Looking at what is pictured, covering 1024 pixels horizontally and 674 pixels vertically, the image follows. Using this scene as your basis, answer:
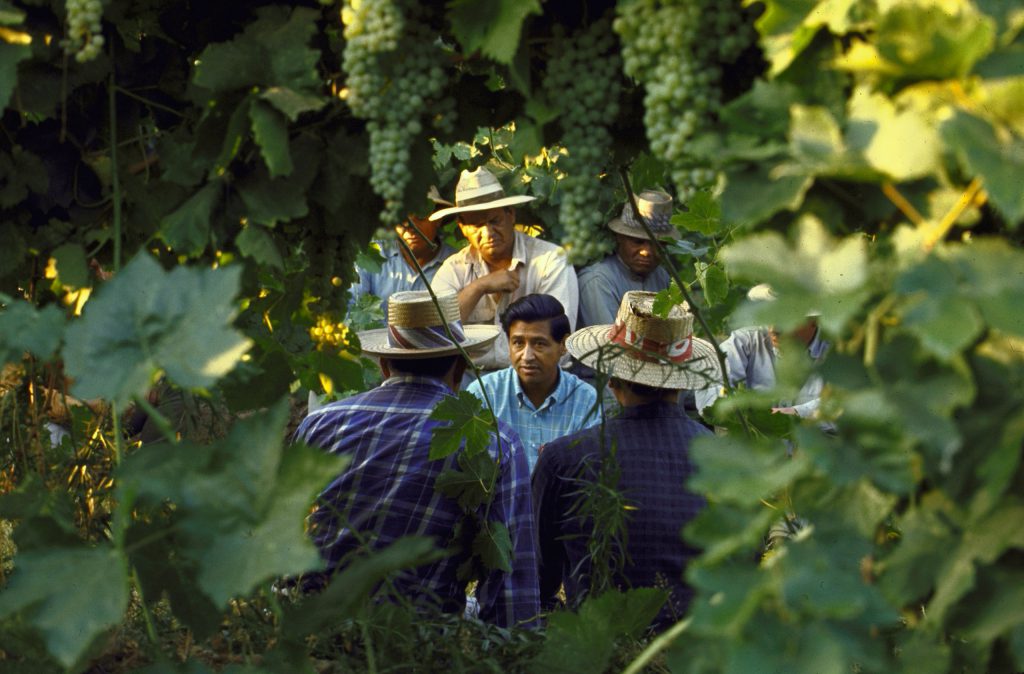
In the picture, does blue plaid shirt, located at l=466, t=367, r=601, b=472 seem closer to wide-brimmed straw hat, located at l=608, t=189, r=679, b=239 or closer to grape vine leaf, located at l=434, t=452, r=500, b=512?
wide-brimmed straw hat, located at l=608, t=189, r=679, b=239

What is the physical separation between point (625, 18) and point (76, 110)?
92 centimetres

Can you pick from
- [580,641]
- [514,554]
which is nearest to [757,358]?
→ [514,554]

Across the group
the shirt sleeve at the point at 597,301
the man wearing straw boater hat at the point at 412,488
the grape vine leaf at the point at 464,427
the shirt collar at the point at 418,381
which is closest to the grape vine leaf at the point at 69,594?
the grape vine leaf at the point at 464,427

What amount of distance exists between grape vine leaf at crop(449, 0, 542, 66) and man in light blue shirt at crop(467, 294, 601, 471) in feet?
10.3

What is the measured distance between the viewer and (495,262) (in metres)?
5.64

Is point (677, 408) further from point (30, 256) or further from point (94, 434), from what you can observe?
point (30, 256)

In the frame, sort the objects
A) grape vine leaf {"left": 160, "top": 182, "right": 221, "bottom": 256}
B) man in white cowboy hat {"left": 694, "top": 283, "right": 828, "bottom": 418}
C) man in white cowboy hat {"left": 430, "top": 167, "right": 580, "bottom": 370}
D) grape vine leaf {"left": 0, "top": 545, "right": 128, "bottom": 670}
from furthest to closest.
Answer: man in white cowboy hat {"left": 430, "top": 167, "right": 580, "bottom": 370} < man in white cowboy hat {"left": 694, "top": 283, "right": 828, "bottom": 418} < grape vine leaf {"left": 160, "top": 182, "right": 221, "bottom": 256} < grape vine leaf {"left": 0, "top": 545, "right": 128, "bottom": 670}

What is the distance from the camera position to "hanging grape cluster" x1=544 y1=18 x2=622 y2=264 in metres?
1.59

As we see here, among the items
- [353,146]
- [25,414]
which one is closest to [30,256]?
[25,414]

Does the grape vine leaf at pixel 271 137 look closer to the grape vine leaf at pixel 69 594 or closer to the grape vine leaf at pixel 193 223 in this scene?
the grape vine leaf at pixel 193 223

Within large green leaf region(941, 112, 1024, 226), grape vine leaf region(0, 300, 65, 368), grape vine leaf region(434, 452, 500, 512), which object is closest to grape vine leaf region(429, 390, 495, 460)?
grape vine leaf region(434, 452, 500, 512)

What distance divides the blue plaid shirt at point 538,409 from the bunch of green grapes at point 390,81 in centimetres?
302

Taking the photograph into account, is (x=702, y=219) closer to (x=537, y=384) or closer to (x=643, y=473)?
(x=643, y=473)

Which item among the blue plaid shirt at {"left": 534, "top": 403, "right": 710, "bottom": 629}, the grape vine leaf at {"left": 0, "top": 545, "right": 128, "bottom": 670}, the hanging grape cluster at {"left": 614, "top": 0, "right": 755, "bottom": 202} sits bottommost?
the blue plaid shirt at {"left": 534, "top": 403, "right": 710, "bottom": 629}
